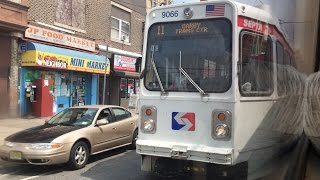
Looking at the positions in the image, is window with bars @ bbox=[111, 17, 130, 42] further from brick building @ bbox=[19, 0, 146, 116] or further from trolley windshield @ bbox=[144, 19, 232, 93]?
trolley windshield @ bbox=[144, 19, 232, 93]

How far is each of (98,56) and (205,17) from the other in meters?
17.1

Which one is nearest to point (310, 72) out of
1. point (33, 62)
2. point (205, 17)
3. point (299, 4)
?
point (299, 4)

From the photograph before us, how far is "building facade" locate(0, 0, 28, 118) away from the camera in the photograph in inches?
671

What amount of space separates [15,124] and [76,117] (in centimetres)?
694

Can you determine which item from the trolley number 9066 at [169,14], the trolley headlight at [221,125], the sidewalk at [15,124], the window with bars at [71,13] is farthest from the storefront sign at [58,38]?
the trolley headlight at [221,125]

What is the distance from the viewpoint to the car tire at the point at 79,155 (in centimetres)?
886

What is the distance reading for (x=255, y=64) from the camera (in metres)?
5.41

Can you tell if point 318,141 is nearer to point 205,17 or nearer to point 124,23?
point 205,17

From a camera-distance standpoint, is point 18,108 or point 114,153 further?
point 18,108

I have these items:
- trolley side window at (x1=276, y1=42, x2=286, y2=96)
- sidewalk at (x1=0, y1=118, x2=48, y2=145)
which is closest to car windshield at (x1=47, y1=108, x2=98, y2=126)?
sidewalk at (x1=0, y1=118, x2=48, y2=145)

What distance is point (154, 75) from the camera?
683 centimetres

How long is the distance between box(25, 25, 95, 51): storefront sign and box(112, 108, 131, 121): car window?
8.52 metres

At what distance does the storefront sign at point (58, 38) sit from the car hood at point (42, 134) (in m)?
9.61

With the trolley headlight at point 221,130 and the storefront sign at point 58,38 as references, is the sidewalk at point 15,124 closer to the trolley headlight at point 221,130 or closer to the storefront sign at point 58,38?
the storefront sign at point 58,38
